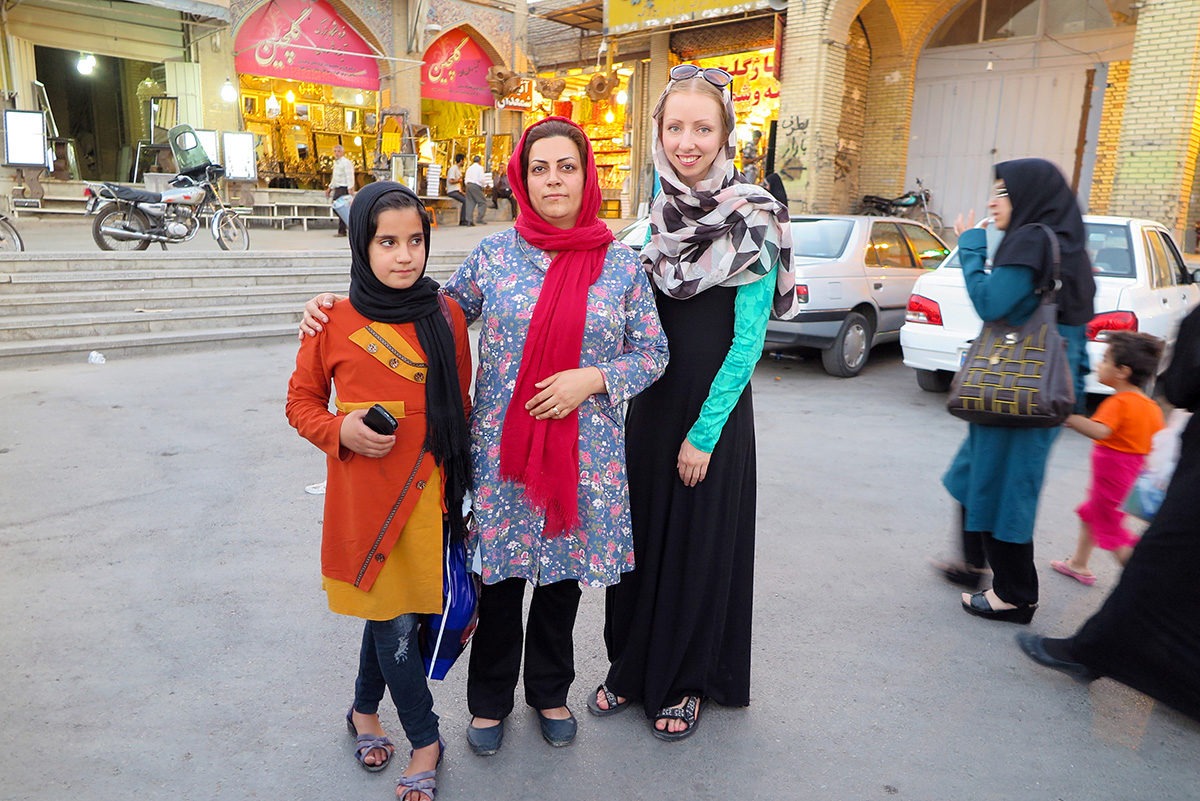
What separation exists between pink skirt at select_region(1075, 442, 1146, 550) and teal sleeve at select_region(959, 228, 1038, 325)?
91 centimetres

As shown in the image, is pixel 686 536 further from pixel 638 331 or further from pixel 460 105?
pixel 460 105

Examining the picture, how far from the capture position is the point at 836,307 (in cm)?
770

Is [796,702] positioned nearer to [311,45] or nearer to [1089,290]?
[1089,290]

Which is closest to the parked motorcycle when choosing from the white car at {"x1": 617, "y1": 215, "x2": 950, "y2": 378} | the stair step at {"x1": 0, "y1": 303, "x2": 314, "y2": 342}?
the white car at {"x1": 617, "y1": 215, "x2": 950, "y2": 378}

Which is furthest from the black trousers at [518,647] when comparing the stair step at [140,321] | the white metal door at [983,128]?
the white metal door at [983,128]

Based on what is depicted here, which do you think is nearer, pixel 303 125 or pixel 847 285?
pixel 847 285

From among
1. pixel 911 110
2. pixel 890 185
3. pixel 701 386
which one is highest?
pixel 911 110

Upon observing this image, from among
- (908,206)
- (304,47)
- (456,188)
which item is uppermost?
(304,47)

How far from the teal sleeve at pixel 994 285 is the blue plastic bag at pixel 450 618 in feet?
6.94

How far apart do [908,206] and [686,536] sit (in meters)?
14.2

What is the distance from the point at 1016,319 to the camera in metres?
3.01

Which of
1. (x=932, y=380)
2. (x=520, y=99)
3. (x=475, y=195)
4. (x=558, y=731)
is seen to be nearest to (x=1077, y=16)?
(x=932, y=380)

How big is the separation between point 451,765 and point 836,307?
6267 mm

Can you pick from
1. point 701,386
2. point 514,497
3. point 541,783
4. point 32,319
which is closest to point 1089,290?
point 701,386
